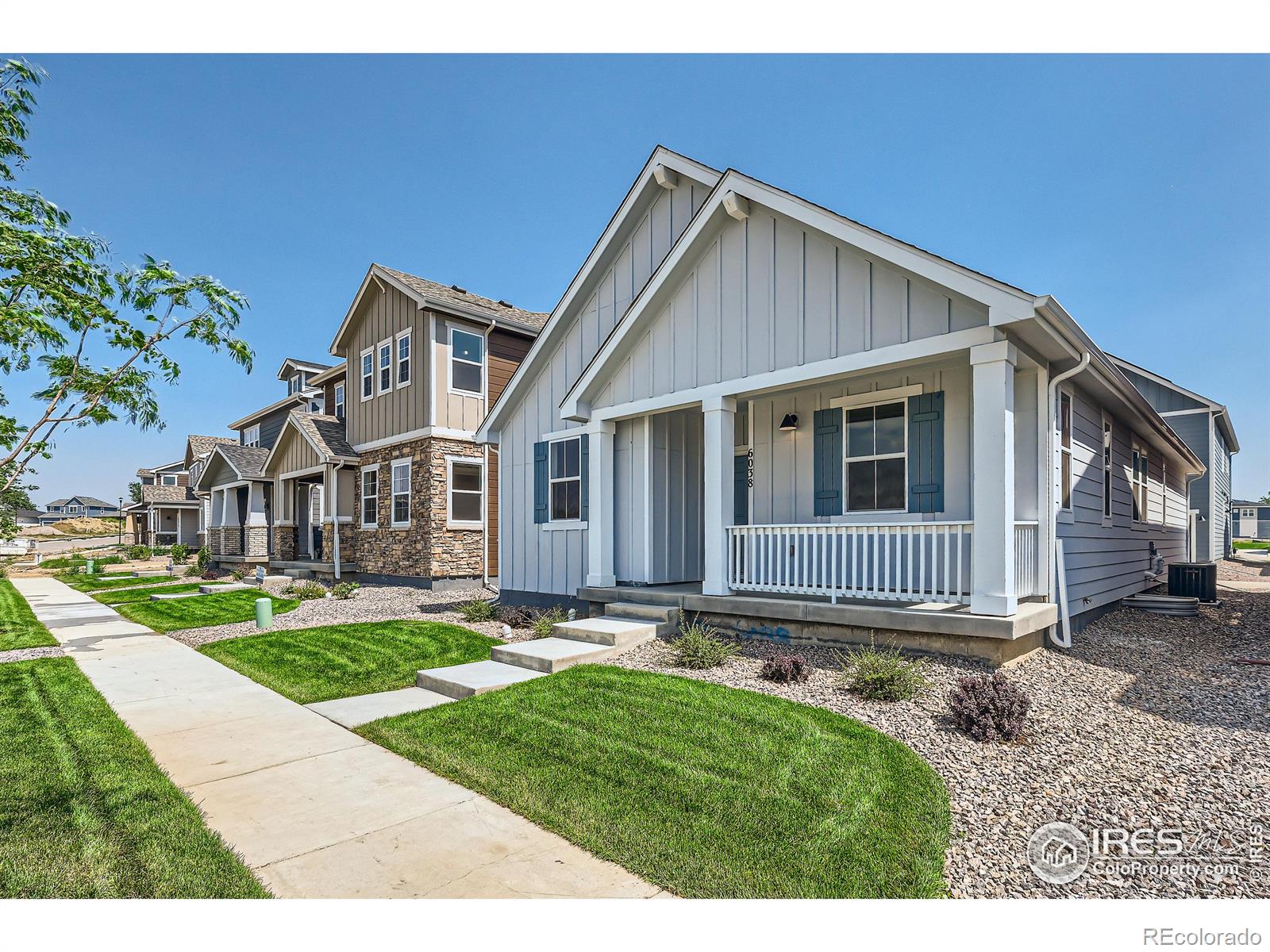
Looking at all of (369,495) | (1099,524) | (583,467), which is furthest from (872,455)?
(369,495)

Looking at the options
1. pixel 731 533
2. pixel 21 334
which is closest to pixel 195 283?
pixel 21 334

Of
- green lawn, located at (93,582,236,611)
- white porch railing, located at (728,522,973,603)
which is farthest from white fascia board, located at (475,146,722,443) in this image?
green lawn, located at (93,582,236,611)

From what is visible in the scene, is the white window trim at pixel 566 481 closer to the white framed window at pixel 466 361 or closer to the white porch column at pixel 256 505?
the white framed window at pixel 466 361

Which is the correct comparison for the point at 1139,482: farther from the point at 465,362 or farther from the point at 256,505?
the point at 256,505

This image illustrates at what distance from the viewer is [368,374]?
56.3ft

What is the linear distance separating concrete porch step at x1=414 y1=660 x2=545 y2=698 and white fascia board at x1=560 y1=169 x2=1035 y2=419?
4.19 m

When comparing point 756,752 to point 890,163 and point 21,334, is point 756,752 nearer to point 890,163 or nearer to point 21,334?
point 21,334

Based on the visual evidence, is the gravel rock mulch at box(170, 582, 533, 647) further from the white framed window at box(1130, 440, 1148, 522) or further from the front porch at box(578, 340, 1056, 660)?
the white framed window at box(1130, 440, 1148, 522)

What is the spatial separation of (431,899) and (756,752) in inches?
89.8

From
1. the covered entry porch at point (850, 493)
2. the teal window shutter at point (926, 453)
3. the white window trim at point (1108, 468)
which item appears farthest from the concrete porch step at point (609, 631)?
the white window trim at point (1108, 468)

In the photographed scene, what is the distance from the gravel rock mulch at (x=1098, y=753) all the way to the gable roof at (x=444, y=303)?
1048 centimetres

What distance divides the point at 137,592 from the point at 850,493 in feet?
58.4

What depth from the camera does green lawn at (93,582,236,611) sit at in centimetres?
1488

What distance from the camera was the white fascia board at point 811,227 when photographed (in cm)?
583
